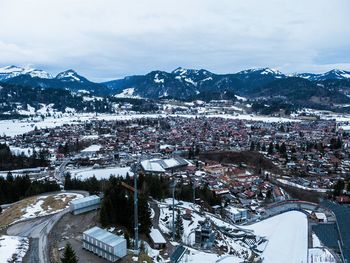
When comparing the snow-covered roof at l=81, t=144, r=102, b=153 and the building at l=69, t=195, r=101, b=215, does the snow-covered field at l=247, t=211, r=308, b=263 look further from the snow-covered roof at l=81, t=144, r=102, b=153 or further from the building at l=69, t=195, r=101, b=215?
the snow-covered roof at l=81, t=144, r=102, b=153

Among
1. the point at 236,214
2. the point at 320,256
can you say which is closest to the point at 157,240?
the point at 320,256

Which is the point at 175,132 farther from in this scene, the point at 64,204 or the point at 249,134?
the point at 64,204

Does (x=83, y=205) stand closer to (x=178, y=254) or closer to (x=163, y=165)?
(x=178, y=254)

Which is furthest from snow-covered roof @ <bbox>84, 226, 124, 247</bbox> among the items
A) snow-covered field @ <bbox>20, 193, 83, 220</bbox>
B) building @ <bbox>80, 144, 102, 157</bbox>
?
building @ <bbox>80, 144, 102, 157</bbox>

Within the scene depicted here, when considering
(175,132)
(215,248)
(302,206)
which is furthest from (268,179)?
(175,132)

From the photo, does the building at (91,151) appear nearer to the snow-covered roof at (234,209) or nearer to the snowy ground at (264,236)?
the snow-covered roof at (234,209)
